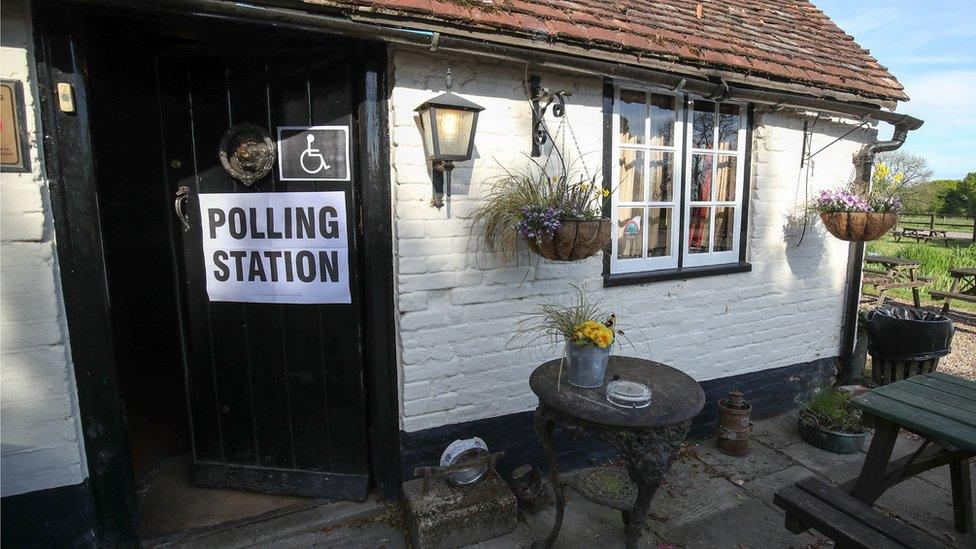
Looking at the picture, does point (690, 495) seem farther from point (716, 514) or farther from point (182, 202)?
point (182, 202)

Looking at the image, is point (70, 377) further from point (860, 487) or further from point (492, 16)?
point (860, 487)

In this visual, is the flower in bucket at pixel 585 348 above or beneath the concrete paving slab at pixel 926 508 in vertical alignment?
above

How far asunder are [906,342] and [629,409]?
402 centimetres

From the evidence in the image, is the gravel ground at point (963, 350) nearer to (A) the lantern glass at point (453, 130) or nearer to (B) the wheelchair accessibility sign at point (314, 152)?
(A) the lantern glass at point (453, 130)

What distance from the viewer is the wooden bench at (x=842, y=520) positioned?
1917mm

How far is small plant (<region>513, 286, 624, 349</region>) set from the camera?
90.5 inches

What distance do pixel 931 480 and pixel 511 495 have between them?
2.98m

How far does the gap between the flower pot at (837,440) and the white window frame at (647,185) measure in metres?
1.69

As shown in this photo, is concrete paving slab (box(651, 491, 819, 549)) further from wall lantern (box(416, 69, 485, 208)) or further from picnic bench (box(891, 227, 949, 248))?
picnic bench (box(891, 227, 949, 248))

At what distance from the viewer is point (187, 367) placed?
296 centimetres

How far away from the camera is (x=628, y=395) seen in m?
2.20

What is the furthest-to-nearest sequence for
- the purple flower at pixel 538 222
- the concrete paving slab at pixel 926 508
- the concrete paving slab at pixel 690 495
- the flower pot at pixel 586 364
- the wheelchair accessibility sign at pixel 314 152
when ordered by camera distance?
the concrete paving slab at pixel 690 495 → the concrete paving slab at pixel 926 508 → the wheelchair accessibility sign at pixel 314 152 → the purple flower at pixel 538 222 → the flower pot at pixel 586 364

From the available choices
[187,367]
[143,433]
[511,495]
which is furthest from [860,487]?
[143,433]

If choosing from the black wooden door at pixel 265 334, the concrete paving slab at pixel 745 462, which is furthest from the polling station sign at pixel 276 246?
the concrete paving slab at pixel 745 462
